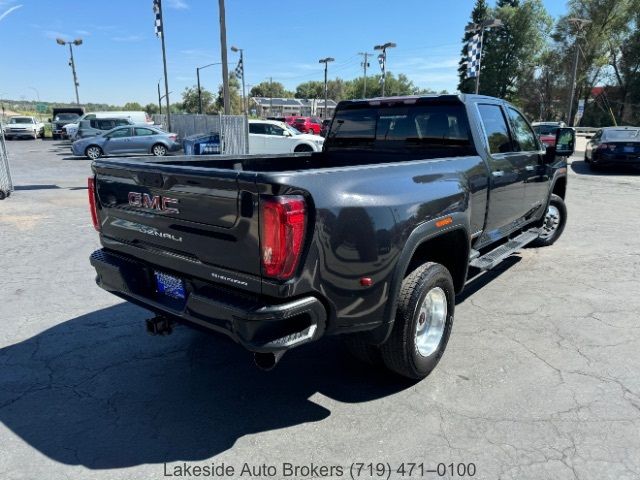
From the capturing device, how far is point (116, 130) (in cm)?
1980

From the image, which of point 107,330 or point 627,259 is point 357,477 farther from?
point 627,259

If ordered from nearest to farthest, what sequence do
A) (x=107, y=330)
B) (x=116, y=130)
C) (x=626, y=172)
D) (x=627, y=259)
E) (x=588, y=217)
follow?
(x=107, y=330)
(x=627, y=259)
(x=588, y=217)
(x=626, y=172)
(x=116, y=130)

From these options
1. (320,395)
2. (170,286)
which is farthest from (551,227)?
(170,286)

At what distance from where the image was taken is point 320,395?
125 inches

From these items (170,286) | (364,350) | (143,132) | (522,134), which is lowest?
(364,350)

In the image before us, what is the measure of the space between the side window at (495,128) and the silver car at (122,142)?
17.0 m

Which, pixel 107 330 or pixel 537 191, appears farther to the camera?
pixel 537 191

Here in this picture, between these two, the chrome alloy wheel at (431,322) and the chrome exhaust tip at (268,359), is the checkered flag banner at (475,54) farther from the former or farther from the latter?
the chrome exhaust tip at (268,359)

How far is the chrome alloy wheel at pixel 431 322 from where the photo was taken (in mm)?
3346

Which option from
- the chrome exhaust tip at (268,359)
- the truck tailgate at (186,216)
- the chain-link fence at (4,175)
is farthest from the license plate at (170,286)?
the chain-link fence at (4,175)

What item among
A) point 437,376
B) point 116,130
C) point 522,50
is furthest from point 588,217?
point 522,50

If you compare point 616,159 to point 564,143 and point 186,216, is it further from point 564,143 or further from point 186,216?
point 186,216

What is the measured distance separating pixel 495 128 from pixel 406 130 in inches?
33.9

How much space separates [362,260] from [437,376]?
1.32m
